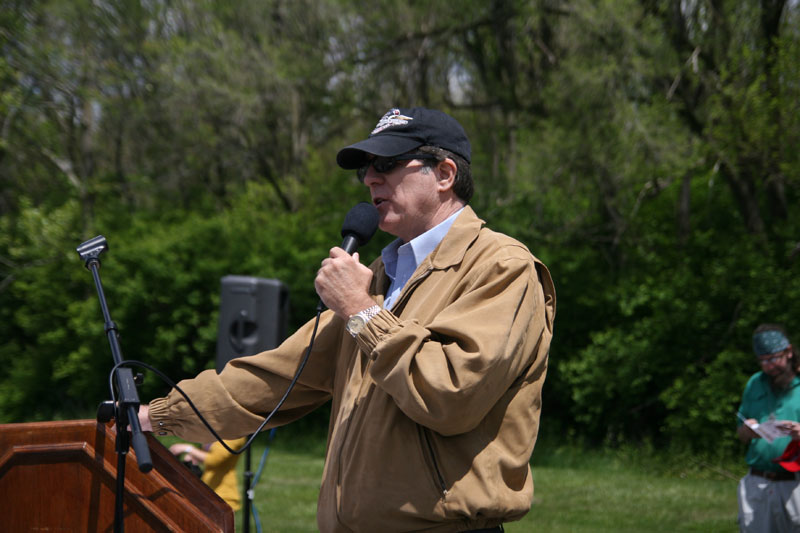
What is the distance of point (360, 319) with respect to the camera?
217cm

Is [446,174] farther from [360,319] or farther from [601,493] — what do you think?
[601,493]

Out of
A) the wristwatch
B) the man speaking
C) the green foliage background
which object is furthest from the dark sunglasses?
the green foliage background

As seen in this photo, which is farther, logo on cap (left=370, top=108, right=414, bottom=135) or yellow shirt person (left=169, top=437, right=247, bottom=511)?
yellow shirt person (left=169, top=437, right=247, bottom=511)

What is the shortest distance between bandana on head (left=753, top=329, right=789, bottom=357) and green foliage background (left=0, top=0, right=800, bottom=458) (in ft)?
21.5

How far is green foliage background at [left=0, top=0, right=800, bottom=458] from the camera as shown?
41.7ft

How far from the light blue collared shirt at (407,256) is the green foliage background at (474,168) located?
10.1 m

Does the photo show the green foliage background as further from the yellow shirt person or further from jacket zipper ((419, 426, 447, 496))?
jacket zipper ((419, 426, 447, 496))

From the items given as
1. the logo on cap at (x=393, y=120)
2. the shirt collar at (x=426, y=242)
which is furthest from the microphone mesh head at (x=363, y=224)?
the logo on cap at (x=393, y=120)

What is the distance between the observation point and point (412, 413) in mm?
2057

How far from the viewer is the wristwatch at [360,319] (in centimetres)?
216

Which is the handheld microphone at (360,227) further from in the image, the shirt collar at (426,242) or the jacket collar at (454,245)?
the jacket collar at (454,245)

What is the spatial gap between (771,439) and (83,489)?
4.49 metres

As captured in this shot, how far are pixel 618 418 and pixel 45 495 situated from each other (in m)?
13.7

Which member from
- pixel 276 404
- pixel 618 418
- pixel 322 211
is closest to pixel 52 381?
pixel 322 211
